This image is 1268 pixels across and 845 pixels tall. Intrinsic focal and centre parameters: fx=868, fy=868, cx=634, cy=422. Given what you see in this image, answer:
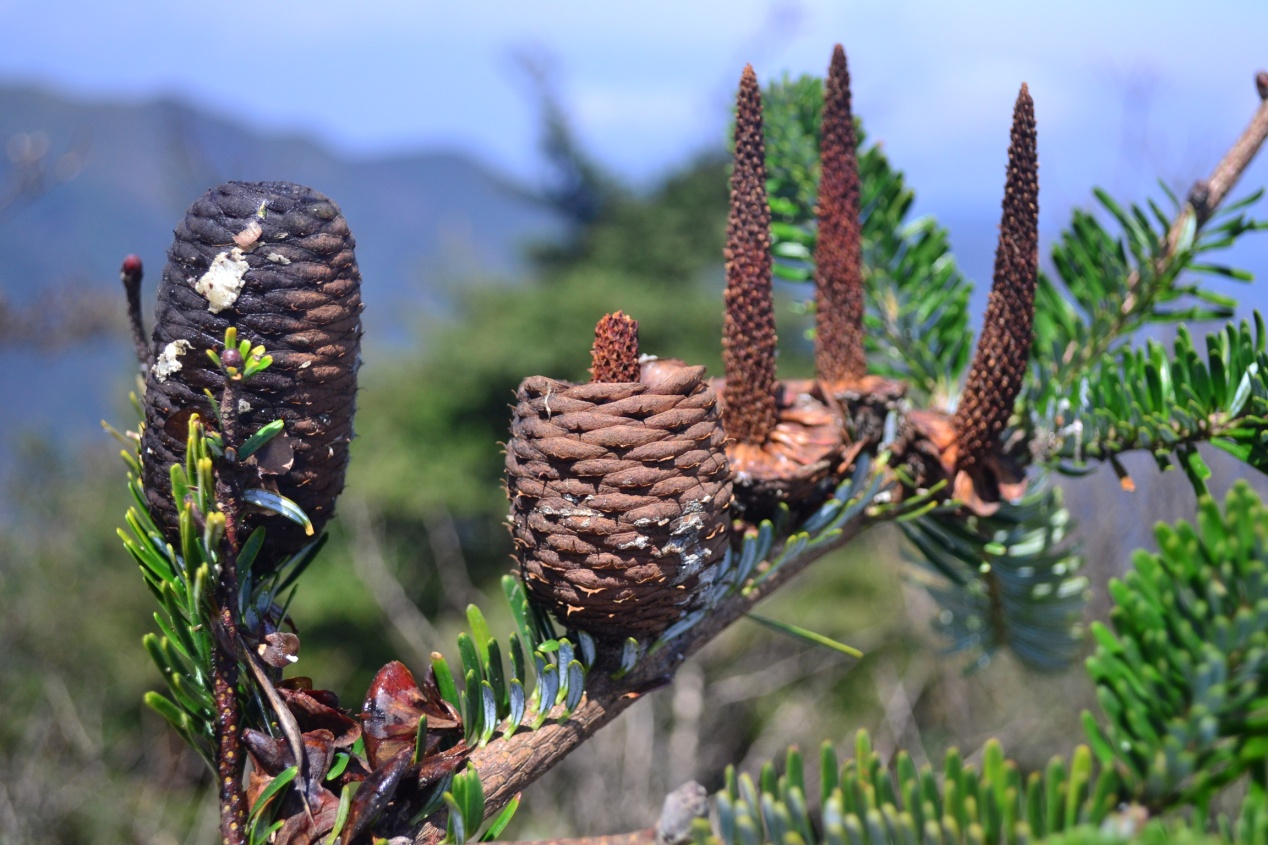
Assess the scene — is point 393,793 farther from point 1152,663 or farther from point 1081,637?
point 1081,637

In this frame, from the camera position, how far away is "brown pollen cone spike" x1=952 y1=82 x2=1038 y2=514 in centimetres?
44

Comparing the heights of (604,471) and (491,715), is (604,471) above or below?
above

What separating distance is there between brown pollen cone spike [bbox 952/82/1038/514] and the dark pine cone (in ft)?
0.57

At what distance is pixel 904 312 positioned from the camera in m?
0.64

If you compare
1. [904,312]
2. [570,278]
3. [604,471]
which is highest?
[570,278]

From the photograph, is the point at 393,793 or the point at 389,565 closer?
the point at 393,793

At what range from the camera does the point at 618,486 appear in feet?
1.23

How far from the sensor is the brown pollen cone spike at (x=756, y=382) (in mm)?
441

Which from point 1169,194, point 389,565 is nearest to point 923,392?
point 1169,194

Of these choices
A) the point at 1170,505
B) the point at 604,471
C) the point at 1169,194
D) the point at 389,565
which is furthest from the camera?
the point at 389,565

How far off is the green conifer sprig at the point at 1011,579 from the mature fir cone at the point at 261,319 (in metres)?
0.37

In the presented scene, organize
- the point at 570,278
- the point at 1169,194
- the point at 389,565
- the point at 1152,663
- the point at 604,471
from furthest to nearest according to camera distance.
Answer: the point at 570,278 → the point at 389,565 → the point at 1169,194 → the point at 604,471 → the point at 1152,663

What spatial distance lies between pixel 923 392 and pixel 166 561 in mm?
529

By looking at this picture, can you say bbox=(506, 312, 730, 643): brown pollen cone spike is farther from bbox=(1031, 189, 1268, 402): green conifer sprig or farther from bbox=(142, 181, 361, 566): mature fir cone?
bbox=(1031, 189, 1268, 402): green conifer sprig
